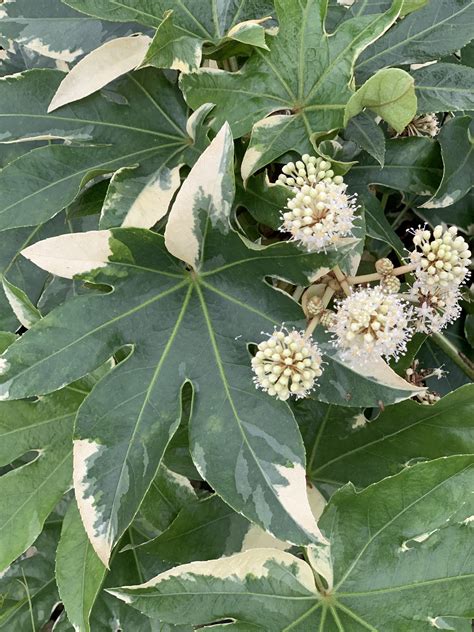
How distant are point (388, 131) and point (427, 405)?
0.37 meters

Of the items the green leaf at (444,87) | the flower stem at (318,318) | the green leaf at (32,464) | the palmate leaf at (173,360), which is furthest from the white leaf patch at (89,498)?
the green leaf at (444,87)

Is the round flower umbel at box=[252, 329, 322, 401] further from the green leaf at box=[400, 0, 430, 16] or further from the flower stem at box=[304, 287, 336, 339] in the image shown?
the green leaf at box=[400, 0, 430, 16]

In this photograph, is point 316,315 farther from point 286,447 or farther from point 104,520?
point 104,520

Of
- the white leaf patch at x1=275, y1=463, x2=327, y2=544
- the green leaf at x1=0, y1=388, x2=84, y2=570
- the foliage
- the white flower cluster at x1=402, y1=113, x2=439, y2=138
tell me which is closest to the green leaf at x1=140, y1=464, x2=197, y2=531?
the foliage

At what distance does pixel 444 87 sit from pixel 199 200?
1.16 feet

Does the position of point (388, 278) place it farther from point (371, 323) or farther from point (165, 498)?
point (165, 498)

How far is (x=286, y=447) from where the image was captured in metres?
0.70

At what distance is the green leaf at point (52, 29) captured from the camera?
868 millimetres

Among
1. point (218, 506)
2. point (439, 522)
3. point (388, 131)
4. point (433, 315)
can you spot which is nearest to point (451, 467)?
point (439, 522)

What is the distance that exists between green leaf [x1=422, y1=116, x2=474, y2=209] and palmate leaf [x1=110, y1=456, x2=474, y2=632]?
1.11 feet

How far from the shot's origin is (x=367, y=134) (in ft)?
2.56

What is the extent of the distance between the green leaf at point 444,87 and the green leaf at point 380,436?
35cm

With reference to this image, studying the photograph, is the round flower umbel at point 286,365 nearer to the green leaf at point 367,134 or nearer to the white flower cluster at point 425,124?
the green leaf at point 367,134

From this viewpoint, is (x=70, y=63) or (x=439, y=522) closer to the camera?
(x=439, y=522)
